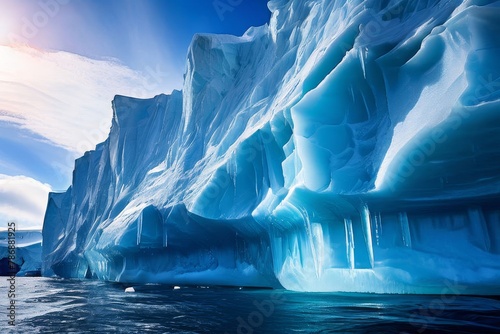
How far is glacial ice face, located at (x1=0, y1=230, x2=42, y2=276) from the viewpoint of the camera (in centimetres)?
4766

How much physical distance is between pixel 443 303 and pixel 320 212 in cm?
360

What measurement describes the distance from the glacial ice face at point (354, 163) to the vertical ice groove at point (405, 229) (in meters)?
0.02

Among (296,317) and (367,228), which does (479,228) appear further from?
(296,317)

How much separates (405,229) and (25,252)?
51.5m

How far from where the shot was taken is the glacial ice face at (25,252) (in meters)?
47.7

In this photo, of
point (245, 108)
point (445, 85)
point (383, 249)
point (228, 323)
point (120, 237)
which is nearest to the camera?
point (228, 323)

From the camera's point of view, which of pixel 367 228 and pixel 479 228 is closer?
pixel 479 228

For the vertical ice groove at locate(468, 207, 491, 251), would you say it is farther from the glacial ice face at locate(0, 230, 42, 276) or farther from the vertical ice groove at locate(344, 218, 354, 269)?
the glacial ice face at locate(0, 230, 42, 276)

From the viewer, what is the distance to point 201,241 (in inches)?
674

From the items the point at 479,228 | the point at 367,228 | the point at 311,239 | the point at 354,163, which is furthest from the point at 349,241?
the point at 479,228

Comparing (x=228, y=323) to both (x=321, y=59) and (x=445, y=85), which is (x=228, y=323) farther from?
(x=321, y=59)

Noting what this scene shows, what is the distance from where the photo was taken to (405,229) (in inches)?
335

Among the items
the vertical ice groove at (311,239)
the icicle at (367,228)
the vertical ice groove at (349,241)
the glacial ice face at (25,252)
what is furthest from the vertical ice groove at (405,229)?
the glacial ice face at (25,252)

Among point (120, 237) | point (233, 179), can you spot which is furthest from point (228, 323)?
point (120, 237)
